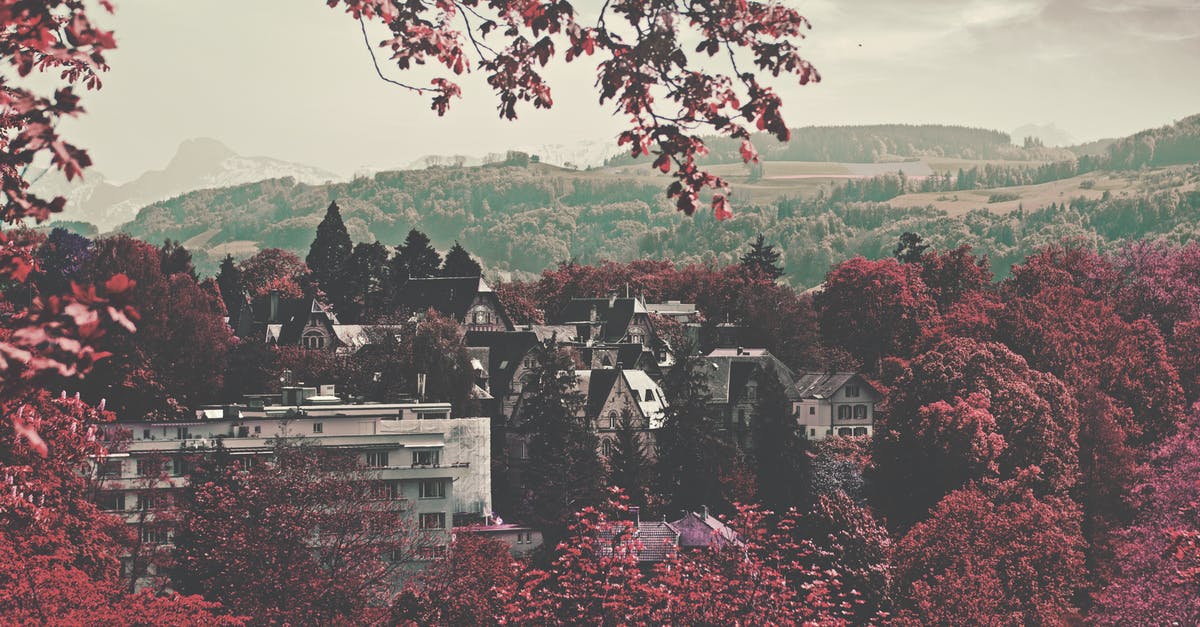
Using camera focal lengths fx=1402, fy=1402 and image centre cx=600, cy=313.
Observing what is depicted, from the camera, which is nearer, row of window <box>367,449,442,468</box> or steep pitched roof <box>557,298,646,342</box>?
row of window <box>367,449,442,468</box>

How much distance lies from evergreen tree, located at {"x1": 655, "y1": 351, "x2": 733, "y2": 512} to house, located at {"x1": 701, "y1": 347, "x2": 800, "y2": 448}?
27.2 feet

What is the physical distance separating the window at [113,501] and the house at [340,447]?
2.0 inches

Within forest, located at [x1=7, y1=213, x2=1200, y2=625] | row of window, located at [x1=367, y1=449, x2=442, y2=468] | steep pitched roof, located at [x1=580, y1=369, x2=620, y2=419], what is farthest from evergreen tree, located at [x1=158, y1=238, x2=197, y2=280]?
row of window, located at [x1=367, y1=449, x2=442, y2=468]

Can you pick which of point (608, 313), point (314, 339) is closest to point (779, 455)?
point (314, 339)

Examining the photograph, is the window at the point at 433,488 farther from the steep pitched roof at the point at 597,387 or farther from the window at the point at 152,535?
the steep pitched roof at the point at 597,387

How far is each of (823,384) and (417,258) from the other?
39.8m

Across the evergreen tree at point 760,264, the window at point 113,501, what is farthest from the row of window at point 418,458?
the evergreen tree at point 760,264

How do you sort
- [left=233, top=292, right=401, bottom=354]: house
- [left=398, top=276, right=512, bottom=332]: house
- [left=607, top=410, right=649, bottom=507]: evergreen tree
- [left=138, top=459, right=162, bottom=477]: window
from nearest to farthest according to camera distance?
[left=138, top=459, right=162, bottom=477]: window, [left=607, top=410, right=649, bottom=507]: evergreen tree, [left=233, top=292, right=401, bottom=354]: house, [left=398, top=276, right=512, bottom=332]: house

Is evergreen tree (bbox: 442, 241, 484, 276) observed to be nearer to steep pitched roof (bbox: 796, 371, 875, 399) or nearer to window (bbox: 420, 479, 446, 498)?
steep pitched roof (bbox: 796, 371, 875, 399)

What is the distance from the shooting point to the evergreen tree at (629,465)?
249 feet

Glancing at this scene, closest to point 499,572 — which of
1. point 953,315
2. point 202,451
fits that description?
point 202,451

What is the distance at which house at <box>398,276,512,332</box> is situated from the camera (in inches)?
4225

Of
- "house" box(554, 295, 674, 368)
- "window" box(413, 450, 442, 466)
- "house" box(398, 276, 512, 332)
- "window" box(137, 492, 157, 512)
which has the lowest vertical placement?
"window" box(137, 492, 157, 512)

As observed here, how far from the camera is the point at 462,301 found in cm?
10788
